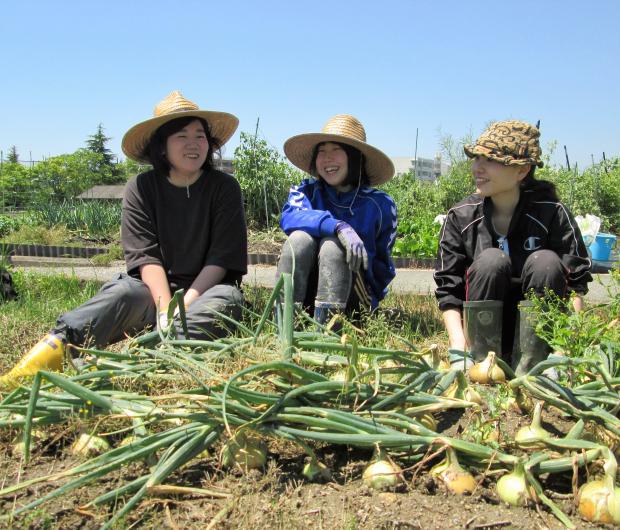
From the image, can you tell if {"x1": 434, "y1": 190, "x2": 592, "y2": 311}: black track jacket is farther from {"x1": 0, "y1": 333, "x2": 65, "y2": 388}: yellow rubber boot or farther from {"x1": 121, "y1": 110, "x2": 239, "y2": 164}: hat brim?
{"x1": 0, "y1": 333, "x2": 65, "y2": 388}: yellow rubber boot

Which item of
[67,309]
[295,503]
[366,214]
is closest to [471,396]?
[295,503]

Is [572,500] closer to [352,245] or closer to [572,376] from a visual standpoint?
[572,376]

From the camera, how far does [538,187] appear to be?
2561 mm

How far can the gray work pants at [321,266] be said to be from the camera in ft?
8.79

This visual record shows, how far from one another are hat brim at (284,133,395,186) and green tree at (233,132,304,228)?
4.09m

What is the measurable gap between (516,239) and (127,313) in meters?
1.64

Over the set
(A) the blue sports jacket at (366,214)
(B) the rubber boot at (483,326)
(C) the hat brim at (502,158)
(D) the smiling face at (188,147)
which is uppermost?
(D) the smiling face at (188,147)

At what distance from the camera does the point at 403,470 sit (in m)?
1.37

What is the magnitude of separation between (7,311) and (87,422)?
1996 mm

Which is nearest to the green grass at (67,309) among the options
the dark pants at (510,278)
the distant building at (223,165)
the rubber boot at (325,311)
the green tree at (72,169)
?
the rubber boot at (325,311)

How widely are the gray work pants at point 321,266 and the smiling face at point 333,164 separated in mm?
392

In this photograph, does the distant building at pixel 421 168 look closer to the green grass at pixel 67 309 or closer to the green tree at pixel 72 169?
the green grass at pixel 67 309

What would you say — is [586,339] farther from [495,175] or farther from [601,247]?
[601,247]

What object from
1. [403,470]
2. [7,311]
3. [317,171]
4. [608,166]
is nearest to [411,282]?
[317,171]
